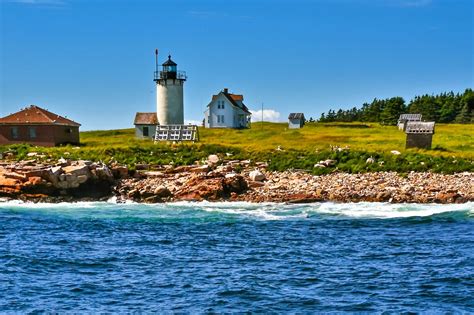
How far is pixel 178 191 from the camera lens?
123 ft

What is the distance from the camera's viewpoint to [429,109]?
107 meters

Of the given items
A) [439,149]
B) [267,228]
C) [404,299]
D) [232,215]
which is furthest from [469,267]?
[439,149]

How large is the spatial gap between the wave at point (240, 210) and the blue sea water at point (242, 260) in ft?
0.35

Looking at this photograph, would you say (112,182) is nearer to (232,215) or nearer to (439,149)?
(232,215)

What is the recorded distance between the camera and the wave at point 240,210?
99.2 ft

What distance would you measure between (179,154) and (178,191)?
10.7m

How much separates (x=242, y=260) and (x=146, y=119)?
48.5 metres

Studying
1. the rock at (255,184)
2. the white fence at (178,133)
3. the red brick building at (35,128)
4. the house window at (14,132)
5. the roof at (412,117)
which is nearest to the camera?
the rock at (255,184)

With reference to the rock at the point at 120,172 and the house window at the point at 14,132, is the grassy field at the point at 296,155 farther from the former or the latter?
the house window at the point at 14,132

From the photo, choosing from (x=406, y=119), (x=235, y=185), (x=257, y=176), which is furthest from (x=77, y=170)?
(x=406, y=119)

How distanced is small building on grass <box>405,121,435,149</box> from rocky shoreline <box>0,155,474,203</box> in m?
9.98

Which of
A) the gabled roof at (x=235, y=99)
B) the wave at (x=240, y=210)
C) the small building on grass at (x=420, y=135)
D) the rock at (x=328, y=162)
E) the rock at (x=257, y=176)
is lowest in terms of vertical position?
the wave at (x=240, y=210)

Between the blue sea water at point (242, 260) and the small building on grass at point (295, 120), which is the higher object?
the small building on grass at point (295, 120)

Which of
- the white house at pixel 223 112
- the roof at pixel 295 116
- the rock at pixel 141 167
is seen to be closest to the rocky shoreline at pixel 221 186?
the rock at pixel 141 167
